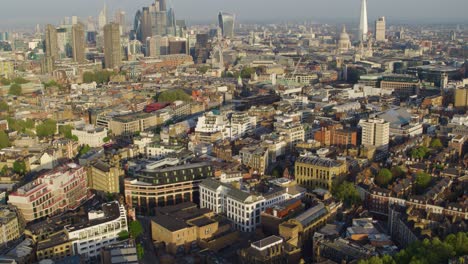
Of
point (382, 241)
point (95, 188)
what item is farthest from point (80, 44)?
point (382, 241)

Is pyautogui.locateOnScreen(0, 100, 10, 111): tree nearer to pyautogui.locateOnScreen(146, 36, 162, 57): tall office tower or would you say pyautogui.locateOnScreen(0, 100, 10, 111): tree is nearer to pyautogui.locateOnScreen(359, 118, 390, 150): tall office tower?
pyautogui.locateOnScreen(359, 118, 390, 150): tall office tower

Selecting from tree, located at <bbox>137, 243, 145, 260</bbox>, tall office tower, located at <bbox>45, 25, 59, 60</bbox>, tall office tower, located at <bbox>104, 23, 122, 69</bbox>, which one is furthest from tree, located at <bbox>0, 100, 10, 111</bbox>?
tall office tower, located at <bbox>45, 25, 59, 60</bbox>

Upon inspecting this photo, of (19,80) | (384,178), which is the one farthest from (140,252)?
(19,80)

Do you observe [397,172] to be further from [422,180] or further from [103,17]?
[103,17]

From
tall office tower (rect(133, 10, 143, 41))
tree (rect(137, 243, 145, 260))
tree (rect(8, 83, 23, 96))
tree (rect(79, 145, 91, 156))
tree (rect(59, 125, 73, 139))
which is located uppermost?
tall office tower (rect(133, 10, 143, 41))

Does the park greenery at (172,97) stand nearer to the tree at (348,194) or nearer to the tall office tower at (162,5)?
the tree at (348,194)

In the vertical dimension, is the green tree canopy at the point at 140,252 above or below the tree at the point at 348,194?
below

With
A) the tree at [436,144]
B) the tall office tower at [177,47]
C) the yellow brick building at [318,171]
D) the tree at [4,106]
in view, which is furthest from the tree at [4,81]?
the tree at [436,144]
